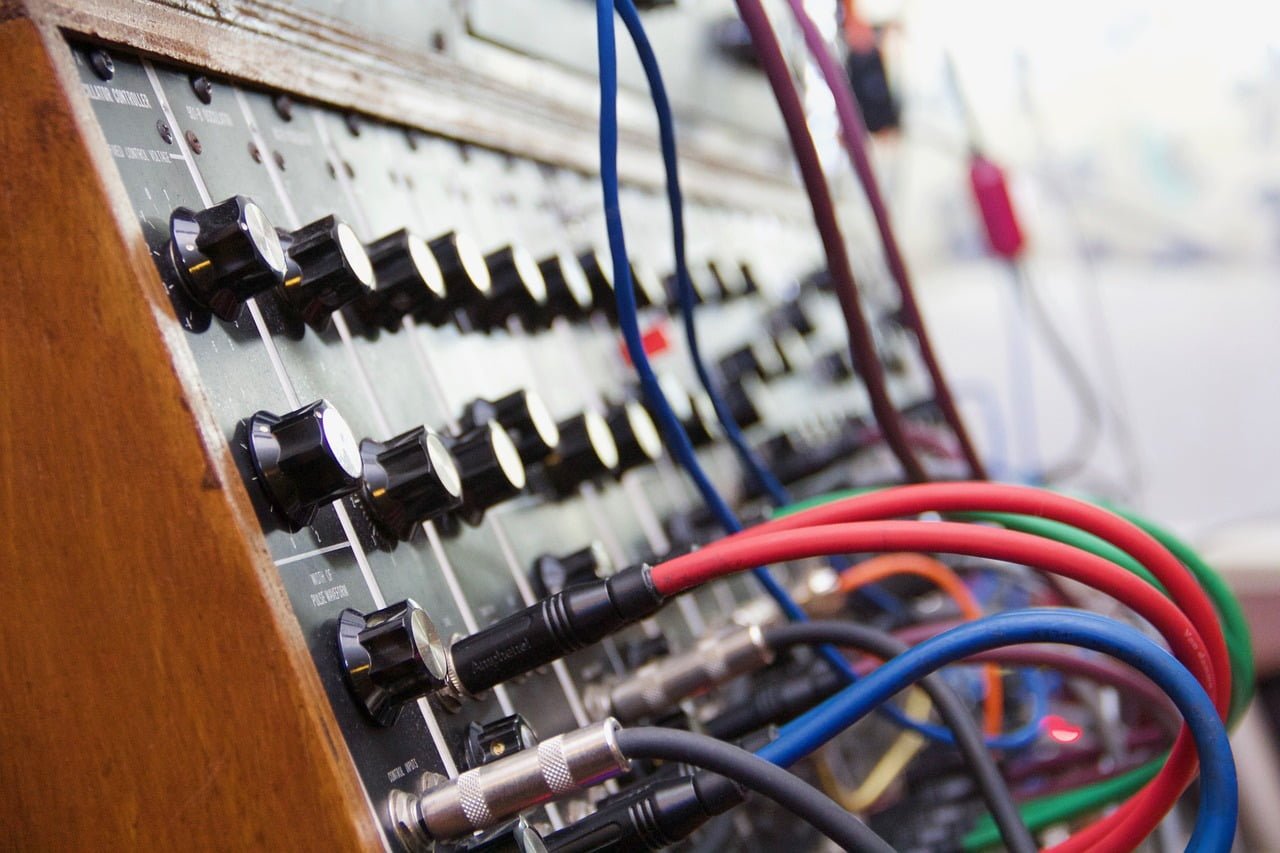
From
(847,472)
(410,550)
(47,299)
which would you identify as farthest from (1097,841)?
(847,472)

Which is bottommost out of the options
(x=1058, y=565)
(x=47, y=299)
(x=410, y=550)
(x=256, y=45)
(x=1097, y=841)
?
(x=1097, y=841)

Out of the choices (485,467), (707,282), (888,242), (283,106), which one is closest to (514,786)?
(485,467)

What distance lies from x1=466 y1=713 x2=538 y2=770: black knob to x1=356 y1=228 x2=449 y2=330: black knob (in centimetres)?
21

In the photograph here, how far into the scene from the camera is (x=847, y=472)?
1074mm

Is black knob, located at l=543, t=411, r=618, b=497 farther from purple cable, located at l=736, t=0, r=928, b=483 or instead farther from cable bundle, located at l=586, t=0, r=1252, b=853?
purple cable, located at l=736, t=0, r=928, b=483

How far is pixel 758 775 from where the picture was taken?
41cm

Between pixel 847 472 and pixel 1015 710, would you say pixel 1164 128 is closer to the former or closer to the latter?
pixel 847 472

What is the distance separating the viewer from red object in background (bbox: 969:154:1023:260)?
167 centimetres

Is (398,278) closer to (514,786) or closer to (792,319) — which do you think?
(514,786)

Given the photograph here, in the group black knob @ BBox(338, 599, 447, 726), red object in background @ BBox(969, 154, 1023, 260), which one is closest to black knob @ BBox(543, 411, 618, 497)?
black knob @ BBox(338, 599, 447, 726)

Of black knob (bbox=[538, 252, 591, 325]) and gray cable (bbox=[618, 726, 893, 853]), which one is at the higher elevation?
black knob (bbox=[538, 252, 591, 325])

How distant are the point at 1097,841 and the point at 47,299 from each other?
497mm

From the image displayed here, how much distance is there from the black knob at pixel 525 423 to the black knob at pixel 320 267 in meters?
0.13

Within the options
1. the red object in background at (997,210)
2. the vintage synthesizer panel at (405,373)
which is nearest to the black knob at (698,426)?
the vintage synthesizer panel at (405,373)
